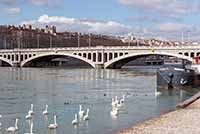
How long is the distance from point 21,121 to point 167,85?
2836cm

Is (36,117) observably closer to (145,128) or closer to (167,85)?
(145,128)

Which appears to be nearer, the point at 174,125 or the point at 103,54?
the point at 174,125

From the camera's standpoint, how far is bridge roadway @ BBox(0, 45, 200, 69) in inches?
3841

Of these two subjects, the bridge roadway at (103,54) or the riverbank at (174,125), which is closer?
the riverbank at (174,125)

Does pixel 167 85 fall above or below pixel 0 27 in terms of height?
below

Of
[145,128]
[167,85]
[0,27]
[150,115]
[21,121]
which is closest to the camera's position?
[145,128]

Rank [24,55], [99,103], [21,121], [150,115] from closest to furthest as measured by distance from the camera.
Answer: [21,121] < [150,115] < [99,103] < [24,55]

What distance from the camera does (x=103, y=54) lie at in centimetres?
11156

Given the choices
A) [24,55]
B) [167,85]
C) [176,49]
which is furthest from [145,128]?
[24,55]

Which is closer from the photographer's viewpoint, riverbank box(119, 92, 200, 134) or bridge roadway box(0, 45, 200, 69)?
riverbank box(119, 92, 200, 134)

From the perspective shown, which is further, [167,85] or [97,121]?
[167,85]

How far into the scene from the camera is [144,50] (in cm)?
10225

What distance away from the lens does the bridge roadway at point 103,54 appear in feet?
320

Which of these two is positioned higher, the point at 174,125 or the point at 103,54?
the point at 103,54
